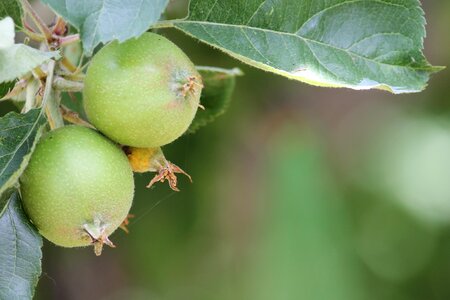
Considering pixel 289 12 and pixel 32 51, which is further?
pixel 289 12

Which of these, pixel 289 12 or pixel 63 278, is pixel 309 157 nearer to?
pixel 63 278

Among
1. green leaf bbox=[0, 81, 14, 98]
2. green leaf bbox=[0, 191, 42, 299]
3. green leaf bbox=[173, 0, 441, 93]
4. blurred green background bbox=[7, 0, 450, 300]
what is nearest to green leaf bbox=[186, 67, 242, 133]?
green leaf bbox=[173, 0, 441, 93]

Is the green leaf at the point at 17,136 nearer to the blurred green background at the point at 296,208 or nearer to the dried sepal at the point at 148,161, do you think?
the dried sepal at the point at 148,161

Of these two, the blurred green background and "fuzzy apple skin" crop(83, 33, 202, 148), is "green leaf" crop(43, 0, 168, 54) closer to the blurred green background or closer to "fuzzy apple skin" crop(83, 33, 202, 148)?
"fuzzy apple skin" crop(83, 33, 202, 148)

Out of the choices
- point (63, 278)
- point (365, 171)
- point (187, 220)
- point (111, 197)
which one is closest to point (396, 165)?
point (365, 171)

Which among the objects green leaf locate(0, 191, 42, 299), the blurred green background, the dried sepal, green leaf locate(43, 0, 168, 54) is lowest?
the blurred green background

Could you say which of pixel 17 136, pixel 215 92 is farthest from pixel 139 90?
pixel 215 92

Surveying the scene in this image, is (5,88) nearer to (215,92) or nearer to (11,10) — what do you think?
(11,10)
